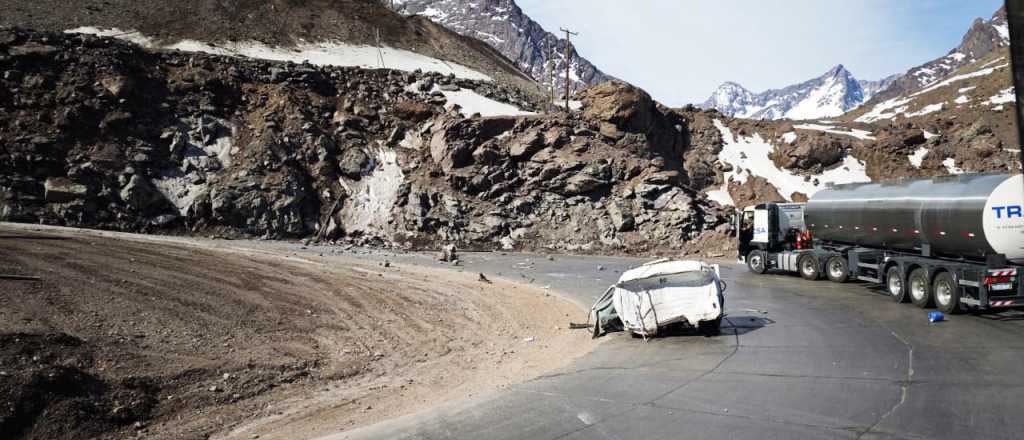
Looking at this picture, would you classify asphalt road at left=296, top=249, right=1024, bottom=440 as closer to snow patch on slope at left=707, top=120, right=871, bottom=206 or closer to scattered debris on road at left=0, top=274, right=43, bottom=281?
scattered debris on road at left=0, top=274, right=43, bottom=281

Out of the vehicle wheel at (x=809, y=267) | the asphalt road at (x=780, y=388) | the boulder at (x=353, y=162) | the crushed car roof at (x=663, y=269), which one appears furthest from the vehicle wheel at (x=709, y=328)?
the boulder at (x=353, y=162)

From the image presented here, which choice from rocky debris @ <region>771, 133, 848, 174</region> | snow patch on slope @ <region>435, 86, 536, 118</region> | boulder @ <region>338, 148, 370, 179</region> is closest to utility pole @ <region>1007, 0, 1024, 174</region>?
boulder @ <region>338, 148, 370, 179</region>

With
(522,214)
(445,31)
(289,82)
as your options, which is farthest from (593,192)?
(445,31)

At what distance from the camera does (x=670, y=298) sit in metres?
12.5

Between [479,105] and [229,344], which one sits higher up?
[479,105]

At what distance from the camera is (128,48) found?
40.0 meters

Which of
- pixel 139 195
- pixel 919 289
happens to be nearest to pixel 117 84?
pixel 139 195

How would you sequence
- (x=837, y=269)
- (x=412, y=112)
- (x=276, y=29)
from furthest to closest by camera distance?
(x=276, y=29) < (x=412, y=112) < (x=837, y=269)

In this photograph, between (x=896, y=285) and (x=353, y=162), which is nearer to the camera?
Answer: (x=896, y=285)

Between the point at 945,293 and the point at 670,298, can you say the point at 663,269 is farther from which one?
the point at 945,293

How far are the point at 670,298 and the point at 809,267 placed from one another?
1219 cm

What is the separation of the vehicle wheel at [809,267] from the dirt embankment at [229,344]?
9639mm

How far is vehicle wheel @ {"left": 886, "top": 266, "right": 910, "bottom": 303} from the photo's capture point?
52.5ft

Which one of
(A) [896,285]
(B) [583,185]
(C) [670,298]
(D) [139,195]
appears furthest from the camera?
(B) [583,185]
